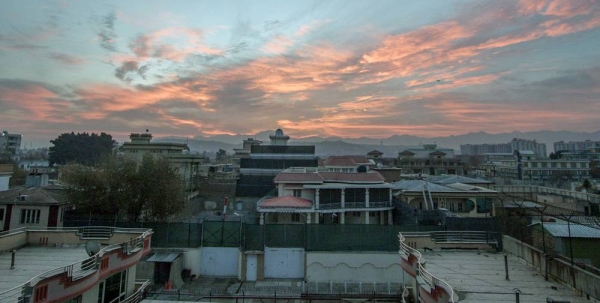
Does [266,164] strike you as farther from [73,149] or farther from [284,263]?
[73,149]

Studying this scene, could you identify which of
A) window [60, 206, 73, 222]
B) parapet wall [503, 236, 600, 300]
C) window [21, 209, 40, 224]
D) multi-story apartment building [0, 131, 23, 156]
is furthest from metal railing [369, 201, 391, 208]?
multi-story apartment building [0, 131, 23, 156]

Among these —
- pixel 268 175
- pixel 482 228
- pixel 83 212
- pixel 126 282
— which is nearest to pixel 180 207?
pixel 83 212

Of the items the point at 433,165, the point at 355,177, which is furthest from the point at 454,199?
the point at 433,165

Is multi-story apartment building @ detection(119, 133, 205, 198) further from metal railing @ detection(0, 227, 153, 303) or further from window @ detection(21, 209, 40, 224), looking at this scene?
metal railing @ detection(0, 227, 153, 303)

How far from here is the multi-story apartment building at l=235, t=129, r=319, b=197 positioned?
141 feet

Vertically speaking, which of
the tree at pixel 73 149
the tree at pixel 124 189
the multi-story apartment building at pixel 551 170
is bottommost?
the tree at pixel 124 189

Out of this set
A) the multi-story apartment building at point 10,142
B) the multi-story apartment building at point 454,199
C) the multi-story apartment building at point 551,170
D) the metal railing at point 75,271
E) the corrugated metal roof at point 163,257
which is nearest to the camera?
the metal railing at point 75,271

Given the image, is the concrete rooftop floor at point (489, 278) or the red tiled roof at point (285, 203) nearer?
the concrete rooftop floor at point (489, 278)

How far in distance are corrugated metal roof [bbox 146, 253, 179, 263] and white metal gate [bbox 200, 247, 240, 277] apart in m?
1.82

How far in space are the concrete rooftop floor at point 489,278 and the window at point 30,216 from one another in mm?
22012

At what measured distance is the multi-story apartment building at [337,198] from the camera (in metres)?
27.5

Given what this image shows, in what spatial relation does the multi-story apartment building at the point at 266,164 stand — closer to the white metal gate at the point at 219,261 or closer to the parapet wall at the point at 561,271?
the white metal gate at the point at 219,261

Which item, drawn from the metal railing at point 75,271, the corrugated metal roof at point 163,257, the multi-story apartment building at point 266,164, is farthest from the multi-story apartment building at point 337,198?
the metal railing at point 75,271

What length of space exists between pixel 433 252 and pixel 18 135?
145 meters
